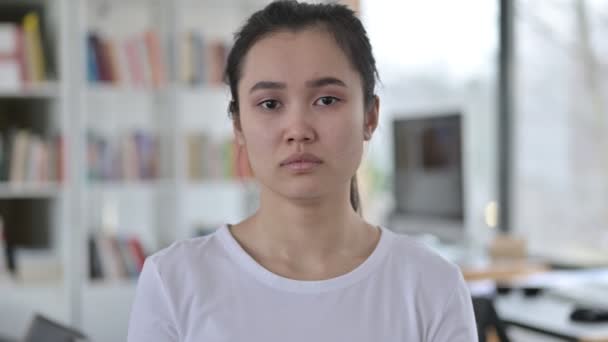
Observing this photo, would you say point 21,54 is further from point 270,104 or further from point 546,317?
point 270,104

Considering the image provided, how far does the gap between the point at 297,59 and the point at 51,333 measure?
1.07m

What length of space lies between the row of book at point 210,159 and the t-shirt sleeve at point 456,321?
3335 millimetres

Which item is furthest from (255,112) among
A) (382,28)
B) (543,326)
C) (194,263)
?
(382,28)

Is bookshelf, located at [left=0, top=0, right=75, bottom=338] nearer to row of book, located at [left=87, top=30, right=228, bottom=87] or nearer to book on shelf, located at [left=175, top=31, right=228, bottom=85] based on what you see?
row of book, located at [left=87, top=30, right=228, bottom=87]

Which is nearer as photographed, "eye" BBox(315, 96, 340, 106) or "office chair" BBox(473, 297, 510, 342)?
"eye" BBox(315, 96, 340, 106)

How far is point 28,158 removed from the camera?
169 inches

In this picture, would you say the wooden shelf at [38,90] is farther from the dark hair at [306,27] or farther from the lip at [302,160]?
the lip at [302,160]

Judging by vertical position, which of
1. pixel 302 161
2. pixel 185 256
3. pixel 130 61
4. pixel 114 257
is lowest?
pixel 114 257

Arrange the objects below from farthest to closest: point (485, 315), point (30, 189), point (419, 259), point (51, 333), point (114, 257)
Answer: point (114, 257) → point (30, 189) → point (485, 315) → point (51, 333) → point (419, 259)

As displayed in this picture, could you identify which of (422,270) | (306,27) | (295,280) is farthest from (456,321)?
(306,27)

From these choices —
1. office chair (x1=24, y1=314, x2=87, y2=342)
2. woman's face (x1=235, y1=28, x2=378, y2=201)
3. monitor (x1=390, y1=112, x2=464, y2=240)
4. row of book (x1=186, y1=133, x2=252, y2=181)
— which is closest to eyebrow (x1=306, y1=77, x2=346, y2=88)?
woman's face (x1=235, y1=28, x2=378, y2=201)

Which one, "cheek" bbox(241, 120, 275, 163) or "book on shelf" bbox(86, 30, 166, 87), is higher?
"book on shelf" bbox(86, 30, 166, 87)

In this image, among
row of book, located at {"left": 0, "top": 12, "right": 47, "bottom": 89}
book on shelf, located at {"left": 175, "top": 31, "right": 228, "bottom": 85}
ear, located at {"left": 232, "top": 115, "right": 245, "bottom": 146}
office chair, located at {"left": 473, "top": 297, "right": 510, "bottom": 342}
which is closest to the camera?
ear, located at {"left": 232, "top": 115, "right": 245, "bottom": 146}

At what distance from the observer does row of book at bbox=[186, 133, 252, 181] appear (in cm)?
463
